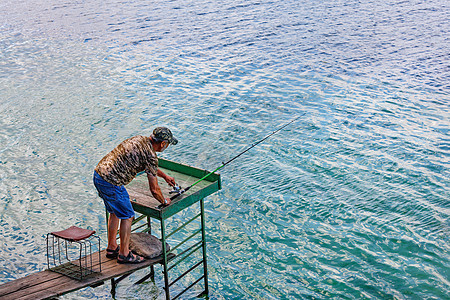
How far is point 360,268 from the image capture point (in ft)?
28.0

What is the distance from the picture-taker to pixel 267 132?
1402 centimetres

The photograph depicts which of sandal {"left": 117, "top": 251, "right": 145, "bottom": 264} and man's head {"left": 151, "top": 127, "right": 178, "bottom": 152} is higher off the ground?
man's head {"left": 151, "top": 127, "right": 178, "bottom": 152}

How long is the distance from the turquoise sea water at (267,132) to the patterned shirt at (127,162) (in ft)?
8.49

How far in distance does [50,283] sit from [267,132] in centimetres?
898

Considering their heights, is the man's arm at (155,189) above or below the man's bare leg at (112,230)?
above

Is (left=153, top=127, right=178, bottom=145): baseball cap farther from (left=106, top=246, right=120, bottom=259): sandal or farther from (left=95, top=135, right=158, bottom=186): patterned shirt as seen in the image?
(left=106, top=246, right=120, bottom=259): sandal

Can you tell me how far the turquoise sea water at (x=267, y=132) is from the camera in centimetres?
873

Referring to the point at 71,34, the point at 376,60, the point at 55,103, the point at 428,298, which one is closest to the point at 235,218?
the point at 428,298

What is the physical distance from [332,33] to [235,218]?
16.2 metres

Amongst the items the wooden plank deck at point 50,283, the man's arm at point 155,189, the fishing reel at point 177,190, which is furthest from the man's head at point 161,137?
the wooden plank deck at point 50,283

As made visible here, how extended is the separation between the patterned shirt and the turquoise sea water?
8.49ft

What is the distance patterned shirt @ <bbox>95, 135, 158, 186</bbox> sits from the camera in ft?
20.0

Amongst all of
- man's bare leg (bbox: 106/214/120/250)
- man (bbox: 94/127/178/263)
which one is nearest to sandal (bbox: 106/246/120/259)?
man's bare leg (bbox: 106/214/120/250)

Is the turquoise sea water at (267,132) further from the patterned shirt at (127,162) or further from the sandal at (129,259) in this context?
the patterned shirt at (127,162)
